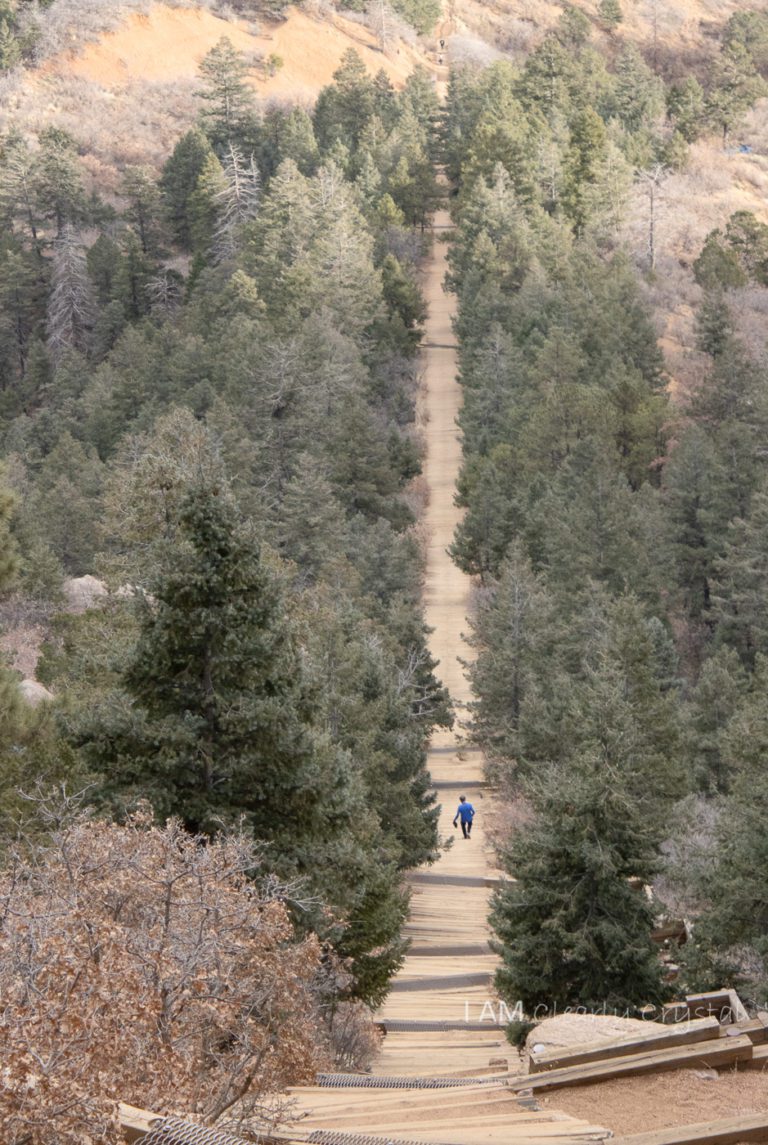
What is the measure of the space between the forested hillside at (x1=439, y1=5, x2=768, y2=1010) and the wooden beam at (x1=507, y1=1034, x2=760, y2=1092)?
7.63 m

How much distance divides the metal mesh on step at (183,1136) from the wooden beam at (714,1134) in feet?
6.92

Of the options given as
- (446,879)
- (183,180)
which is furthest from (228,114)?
(446,879)

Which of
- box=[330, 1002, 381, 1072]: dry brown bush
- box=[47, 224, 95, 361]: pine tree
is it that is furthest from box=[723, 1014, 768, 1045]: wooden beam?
box=[47, 224, 95, 361]: pine tree

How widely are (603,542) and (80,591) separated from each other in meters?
14.7

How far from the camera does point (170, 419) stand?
4300 centimetres

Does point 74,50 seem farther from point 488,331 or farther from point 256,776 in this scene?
point 256,776

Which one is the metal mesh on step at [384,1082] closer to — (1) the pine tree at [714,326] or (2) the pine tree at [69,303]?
(1) the pine tree at [714,326]

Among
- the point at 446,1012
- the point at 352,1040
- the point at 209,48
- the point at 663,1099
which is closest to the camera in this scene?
the point at 663,1099

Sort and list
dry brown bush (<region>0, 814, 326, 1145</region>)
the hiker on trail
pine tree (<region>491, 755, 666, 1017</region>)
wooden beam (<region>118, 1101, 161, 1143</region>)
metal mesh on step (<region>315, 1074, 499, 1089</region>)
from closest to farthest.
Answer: wooden beam (<region>118, 1101, 161, 1143</region>), dry brown bush (<region>0, 814, 326, 1145</region>), metal mesh on step (<region>315, 1074, 499, 1089</region>), pine tree (<region>491, 755, 666, 1017</region>), the hiker on trail

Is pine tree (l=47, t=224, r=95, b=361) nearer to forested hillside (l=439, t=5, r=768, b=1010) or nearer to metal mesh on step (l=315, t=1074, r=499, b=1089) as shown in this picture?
forested hillside (l=439, t=5, r=768, b=1010)

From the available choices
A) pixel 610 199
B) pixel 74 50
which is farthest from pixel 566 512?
pixel 74 50

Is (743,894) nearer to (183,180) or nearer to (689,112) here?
(183,180)

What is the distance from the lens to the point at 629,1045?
10930 millimetres

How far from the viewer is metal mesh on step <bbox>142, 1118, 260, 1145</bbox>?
24.5 ft
